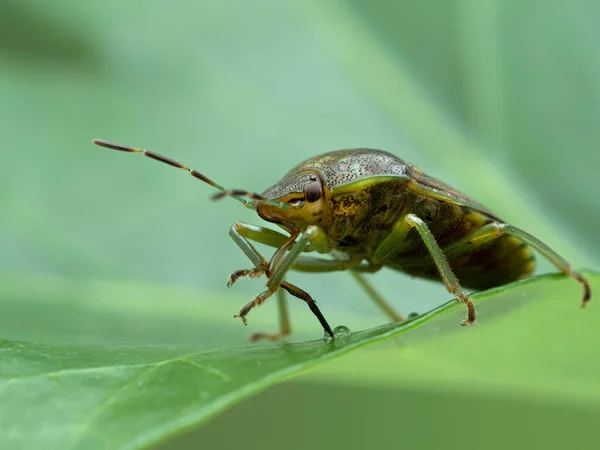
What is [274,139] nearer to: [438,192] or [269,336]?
[269,336]

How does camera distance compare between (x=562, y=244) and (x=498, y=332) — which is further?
(x=562, y=244)

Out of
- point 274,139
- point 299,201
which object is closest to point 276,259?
point 299,201

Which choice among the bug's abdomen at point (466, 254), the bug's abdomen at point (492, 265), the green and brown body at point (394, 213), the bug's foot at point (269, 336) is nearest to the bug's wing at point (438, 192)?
the green and brown body at point (394, 213)

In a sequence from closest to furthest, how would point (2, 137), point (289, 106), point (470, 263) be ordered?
point (470, 263), point (2, 137), point (289, 106)

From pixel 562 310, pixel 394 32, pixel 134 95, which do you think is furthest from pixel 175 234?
pixel 562 310

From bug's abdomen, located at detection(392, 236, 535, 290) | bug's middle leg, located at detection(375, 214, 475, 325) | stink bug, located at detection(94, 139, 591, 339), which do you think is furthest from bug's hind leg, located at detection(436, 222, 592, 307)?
bug's middle leg, located at detection(375, 214, 475, 325)

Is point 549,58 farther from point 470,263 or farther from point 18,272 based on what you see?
point 18,272

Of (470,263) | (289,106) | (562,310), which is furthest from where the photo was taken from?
(289,106)
